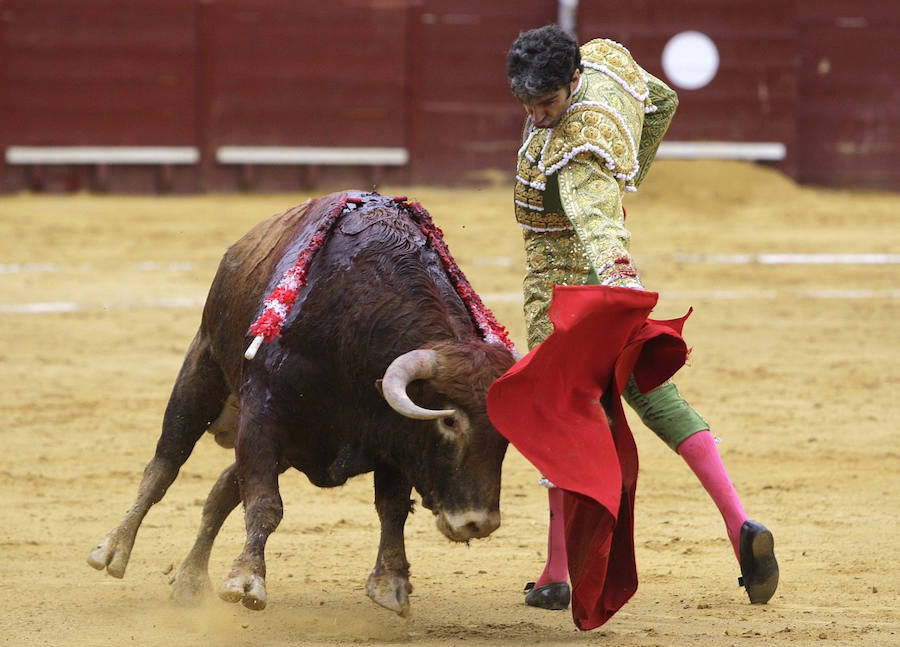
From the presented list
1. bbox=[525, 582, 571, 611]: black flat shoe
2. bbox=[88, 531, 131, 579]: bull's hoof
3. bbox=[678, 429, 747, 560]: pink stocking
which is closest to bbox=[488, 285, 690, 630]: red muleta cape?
bbox=[678, 429, 747, 560]: pink stocking

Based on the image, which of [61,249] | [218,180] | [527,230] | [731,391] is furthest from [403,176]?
[527,230]

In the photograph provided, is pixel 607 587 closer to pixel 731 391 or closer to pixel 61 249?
pixel 731 391

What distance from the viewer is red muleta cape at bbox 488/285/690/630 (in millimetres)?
2797

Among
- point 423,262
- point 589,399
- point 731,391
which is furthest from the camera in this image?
point 731,391

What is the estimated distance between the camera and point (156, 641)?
118 inches

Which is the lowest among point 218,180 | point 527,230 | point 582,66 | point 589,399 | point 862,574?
point 218,180

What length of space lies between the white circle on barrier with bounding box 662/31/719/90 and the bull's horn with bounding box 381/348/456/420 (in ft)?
29.6

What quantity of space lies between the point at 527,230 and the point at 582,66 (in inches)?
16.5

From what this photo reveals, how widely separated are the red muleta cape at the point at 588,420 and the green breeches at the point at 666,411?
136mm

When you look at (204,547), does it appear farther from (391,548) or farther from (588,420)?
(588,420)

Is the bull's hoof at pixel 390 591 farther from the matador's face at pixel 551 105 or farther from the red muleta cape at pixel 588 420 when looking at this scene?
the matador's face at pixel 551 105

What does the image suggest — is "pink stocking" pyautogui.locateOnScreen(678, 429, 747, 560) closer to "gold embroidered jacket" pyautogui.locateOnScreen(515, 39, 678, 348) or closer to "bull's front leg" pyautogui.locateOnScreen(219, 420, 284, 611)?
"gold embroidered jacket" pyautogui.locateOnScreen(515, 39, 678, 348)

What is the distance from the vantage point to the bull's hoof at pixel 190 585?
336cm

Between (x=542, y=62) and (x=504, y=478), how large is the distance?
80.4 inches
